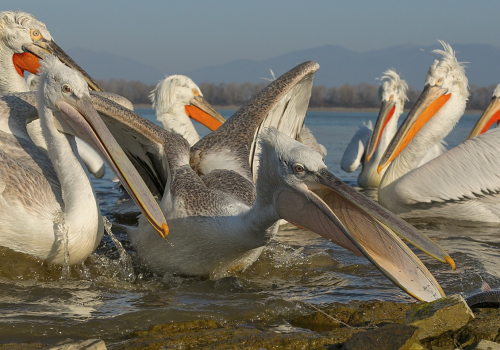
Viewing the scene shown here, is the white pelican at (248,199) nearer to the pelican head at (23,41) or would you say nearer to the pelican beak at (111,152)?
the pelican beak at (111,152)

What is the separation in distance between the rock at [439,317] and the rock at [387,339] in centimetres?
15

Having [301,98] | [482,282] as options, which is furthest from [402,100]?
[482,282]

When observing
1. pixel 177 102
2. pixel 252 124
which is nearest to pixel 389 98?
pixel 177 102

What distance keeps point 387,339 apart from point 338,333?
32 cm

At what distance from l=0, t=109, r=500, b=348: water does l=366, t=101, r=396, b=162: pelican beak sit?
469 cm

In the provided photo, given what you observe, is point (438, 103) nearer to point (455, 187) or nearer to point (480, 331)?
point (455, 187)

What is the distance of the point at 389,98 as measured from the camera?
420 inches

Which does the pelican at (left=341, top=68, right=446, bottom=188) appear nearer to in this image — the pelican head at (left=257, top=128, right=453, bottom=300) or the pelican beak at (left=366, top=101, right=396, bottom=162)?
the pelican beak at (left=366, top=101, right=396, bottom=162)

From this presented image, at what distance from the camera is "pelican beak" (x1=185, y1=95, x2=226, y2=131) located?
27.4 ft

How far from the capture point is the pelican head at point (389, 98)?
10445 mm

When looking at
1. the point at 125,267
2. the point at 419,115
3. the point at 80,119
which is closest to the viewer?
the point at 80,119

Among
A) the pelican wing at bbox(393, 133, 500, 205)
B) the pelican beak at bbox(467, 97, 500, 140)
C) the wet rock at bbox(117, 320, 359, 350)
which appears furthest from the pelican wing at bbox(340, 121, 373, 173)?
the wet rock at bbox(117, 320, 359, 350)

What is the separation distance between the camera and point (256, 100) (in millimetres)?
5449

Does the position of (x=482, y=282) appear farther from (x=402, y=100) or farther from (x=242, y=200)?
(x=402, y=100)
